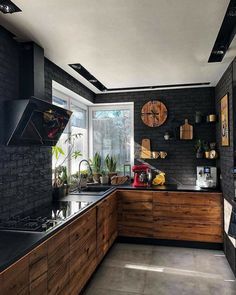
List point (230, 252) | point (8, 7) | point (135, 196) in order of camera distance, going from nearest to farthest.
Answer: point (8, 7), point (230, 252), point (135, 196)

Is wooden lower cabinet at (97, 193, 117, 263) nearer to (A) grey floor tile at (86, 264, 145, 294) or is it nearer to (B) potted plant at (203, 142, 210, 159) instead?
(A) grey floor tile at (86, 264, 145, 294)

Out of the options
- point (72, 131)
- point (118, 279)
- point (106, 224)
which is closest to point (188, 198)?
point (106, 224)

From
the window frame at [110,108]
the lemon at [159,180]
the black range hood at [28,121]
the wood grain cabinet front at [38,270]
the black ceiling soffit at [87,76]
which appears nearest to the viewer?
the wood grain cabinet front at [38,270]

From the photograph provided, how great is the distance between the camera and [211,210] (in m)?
3.47

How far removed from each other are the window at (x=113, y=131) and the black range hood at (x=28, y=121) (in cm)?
226

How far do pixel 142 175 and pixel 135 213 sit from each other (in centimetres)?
59

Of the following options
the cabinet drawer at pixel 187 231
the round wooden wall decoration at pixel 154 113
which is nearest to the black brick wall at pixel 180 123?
the round wooden wall decoration at pixel 154 113

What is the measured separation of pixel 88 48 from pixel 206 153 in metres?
2.45

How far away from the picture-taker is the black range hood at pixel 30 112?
2016 mm

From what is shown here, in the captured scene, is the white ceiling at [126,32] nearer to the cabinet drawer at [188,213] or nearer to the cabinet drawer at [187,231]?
the cabinet drawer at [188,213]

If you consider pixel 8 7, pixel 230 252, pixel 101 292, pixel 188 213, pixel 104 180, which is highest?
pixel 8 7

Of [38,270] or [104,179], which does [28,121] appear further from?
[104,179]

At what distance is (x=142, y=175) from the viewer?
3.87 m

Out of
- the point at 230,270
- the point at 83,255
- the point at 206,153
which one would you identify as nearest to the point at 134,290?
the point at 83,255
